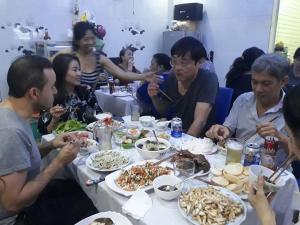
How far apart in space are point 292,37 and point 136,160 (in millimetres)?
4995

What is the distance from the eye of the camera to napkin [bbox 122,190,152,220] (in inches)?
39.2

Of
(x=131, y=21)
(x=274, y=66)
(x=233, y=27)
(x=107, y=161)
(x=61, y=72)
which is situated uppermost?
(x=131, y=21)

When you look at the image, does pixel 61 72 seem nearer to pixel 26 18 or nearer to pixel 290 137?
pixel 290 137

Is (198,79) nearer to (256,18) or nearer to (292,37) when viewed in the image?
(256,18)

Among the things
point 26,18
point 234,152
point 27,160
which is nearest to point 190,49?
point 234,152

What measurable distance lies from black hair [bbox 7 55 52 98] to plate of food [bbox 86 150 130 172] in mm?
455

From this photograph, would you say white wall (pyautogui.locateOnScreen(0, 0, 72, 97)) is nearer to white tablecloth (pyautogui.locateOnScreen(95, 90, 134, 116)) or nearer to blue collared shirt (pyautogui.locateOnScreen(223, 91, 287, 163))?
white tablecloth (pyautogui.locateOnScreen(95, 90, 134, 116))

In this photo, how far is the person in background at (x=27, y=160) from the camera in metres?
1.08

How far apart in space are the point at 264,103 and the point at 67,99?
153 cm

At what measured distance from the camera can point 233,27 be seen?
5137mm

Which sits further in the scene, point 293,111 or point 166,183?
point 166,183

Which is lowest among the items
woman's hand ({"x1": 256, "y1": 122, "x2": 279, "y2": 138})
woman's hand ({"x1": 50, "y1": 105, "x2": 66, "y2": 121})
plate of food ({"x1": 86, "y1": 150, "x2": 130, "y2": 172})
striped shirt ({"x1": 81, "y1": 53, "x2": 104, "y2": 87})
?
plate of food ({"x1": 86, "y1": 150, "x2": 130, "y2": 172})

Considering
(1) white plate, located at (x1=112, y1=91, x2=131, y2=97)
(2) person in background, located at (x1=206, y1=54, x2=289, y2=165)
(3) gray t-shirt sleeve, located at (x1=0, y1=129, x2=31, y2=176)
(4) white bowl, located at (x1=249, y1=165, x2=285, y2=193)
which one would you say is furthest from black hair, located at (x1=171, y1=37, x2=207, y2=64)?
(1) white plate, located at (x1=112, y1=91, x2=131, y2=97)

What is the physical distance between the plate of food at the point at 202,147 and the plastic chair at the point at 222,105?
733mm
